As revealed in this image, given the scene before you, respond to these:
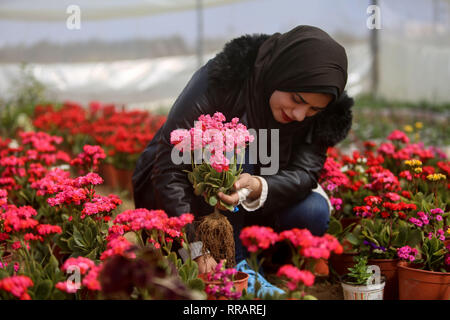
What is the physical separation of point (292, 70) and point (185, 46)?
7.90 meters

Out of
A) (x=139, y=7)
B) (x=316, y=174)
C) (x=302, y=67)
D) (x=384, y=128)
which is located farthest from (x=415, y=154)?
(x=139, y=7)

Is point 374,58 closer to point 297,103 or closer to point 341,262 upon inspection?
point 341,262

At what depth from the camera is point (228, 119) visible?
6.80 ft

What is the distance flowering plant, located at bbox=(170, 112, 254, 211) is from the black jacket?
211mm

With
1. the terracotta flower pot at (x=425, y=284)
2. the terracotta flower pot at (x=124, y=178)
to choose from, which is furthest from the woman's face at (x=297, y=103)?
the terracotta flower pot at (x=124, y=178)

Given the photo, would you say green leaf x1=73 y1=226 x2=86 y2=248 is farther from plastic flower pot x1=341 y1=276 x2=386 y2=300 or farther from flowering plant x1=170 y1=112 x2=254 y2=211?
plastic flower pot x1=341 y1=276 x2=386 y2=300

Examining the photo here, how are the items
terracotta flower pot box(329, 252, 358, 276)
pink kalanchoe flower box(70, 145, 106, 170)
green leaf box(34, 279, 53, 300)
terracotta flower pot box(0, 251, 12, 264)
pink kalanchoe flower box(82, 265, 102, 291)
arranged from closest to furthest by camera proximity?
pink kalanchoe flower box(82, 265, 102, 291) < green leaf box(34, 279, 53, 300) < terracotta flower pot box(0, 251, 12, 264) < pink kalanchoe flower box(70, 145, 106, 170) < terracotta flower pot box(329, 252, 358, 276)

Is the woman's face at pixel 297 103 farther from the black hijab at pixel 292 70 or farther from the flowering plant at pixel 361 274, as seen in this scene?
the flowering plant at pixel 361 274

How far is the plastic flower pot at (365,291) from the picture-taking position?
79.5 inches

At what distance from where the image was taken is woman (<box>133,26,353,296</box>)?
6.54 ft

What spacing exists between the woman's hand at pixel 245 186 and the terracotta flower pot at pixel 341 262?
71cm

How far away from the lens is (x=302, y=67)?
1.98 m

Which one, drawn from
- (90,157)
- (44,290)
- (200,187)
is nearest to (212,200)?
(200,187)

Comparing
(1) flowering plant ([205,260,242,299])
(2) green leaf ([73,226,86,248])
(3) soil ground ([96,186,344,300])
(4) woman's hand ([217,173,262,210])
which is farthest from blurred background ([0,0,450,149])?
(1) flowering plant ([205,260,242,299])
